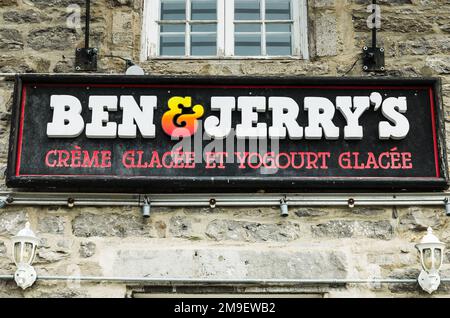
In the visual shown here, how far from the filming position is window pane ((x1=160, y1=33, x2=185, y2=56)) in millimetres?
6652

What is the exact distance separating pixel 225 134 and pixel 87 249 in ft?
4.16

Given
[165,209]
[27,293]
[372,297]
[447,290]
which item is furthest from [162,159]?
[447,290]

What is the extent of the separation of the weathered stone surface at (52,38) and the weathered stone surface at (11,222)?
4.47 ft

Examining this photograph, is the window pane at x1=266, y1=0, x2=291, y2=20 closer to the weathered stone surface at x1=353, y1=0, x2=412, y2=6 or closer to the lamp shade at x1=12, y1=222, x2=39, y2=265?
the weathered stone surface at x1=353, y1=0, x2=412, y2=6

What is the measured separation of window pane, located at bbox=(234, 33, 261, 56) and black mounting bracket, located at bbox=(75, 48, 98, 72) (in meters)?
1.13

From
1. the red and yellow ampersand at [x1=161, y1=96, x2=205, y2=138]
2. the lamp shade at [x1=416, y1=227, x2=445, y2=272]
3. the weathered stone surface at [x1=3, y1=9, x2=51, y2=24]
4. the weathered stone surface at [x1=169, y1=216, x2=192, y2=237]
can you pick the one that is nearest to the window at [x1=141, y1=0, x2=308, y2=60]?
the red and yellow ampersand at [x1=161, y1=96, x2=205, y2=138]

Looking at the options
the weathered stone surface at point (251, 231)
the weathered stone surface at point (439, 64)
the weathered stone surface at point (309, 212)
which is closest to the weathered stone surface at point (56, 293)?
the weathered stone surface at point (251, 231)

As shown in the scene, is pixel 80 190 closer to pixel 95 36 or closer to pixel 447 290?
pixel 95 36

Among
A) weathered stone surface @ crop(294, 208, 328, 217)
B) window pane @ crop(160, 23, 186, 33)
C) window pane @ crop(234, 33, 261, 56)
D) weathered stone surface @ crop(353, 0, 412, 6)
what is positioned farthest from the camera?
window pane @ crop(160, 23, 186, 33)

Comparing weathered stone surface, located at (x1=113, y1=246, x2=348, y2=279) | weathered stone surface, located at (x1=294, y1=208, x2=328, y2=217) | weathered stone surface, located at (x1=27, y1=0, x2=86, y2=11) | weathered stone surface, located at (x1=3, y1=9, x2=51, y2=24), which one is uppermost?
weathered stone surface, located at (x1=27, y1=0, x2=86, y2=11)

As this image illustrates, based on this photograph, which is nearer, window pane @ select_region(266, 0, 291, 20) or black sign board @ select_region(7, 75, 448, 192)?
black sign board @ select_region(7, 75, 448, 192)

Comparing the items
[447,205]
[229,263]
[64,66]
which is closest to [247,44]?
[64,66]

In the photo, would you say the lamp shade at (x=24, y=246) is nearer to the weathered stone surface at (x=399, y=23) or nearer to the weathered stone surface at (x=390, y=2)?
the weathered stone surface at (x=399, y=23)

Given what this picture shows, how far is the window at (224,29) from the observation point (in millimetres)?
6613
